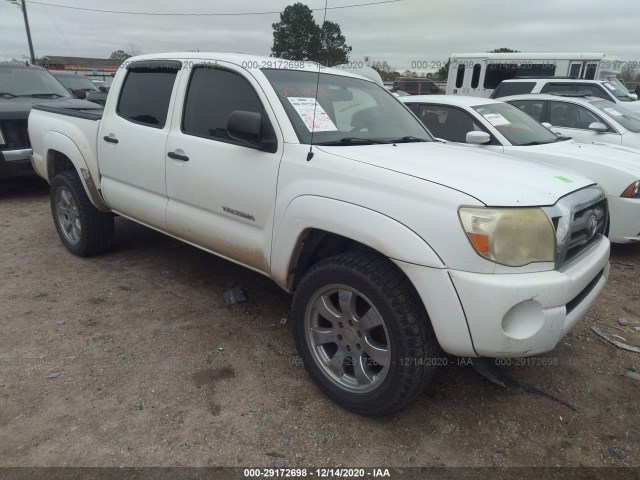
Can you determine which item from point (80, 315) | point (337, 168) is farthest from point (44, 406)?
point (337, 168)

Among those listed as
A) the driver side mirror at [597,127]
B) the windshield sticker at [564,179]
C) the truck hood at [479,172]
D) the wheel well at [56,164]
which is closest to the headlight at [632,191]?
the driver side mirror at [597,127]

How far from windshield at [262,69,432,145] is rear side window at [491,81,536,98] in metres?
7.83

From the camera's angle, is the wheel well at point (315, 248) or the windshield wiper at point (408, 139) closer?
the wheel well at point (315, 248)

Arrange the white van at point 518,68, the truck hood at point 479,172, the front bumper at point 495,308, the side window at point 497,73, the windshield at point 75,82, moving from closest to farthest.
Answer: the front bumper at point 495,308 < the truck hood at point 479,172 < the white van at point 518,68 < the side window at point 497,73 < the windshield at point 75,82

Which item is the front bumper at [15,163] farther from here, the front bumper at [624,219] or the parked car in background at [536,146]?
the front bumper at [624,219]

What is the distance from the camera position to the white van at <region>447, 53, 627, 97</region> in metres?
13.3

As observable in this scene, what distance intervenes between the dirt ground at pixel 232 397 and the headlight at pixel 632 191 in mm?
1252

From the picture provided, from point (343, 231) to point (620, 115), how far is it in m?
6.85

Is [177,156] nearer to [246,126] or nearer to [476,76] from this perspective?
[246,126]

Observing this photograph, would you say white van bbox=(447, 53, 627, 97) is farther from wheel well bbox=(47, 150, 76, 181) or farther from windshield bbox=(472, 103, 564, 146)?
wheel well bbox=(47, 150, 76, 181)

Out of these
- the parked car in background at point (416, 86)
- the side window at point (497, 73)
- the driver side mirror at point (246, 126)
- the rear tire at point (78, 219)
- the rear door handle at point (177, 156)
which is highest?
the side window at point (497, 73)

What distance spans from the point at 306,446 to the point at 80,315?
2.15 meters

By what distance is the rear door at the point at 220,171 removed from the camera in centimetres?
286

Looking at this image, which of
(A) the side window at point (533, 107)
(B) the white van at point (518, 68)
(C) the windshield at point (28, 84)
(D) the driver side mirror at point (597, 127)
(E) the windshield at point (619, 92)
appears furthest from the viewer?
(B) the white van at point (518, 68)
